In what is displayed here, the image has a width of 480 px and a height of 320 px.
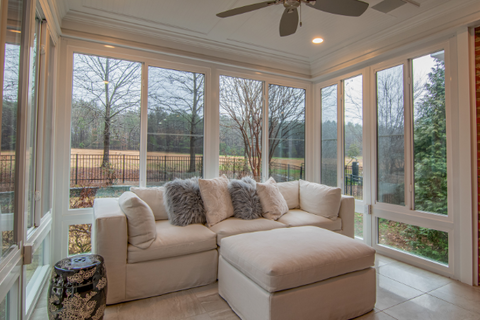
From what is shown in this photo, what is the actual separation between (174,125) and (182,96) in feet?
1.29

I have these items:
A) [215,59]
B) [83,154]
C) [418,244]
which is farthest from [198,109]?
[418,244]

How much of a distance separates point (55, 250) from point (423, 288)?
3573 millimetres

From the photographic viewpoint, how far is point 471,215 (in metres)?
2.52

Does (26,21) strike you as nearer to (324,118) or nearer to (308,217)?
(308,217)

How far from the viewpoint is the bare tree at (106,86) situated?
3.01 m

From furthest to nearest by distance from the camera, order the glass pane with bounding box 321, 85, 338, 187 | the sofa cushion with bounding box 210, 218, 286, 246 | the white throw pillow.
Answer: the glass pane with bounding box 321, 85, 338, 187, the white throw pillow, the sofa cushion with bounding box 210, 218, 286, 246

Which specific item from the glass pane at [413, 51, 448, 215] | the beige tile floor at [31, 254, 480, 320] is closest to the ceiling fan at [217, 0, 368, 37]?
the glass pane at [413, 51, 448, 215]

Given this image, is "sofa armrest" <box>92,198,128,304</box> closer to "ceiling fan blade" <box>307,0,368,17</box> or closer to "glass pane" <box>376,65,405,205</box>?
"ceiling fan blade" <box>307,0,368,17</box>

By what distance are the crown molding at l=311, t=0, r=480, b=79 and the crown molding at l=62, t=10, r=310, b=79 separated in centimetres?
48

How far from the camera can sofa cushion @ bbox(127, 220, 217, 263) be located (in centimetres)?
227

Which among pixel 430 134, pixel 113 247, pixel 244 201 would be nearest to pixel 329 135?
pixel 430 134

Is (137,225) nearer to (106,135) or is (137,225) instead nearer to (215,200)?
(215,200)

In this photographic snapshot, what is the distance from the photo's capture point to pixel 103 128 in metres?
3.08

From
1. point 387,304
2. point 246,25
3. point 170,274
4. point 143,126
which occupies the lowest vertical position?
point 387,304
